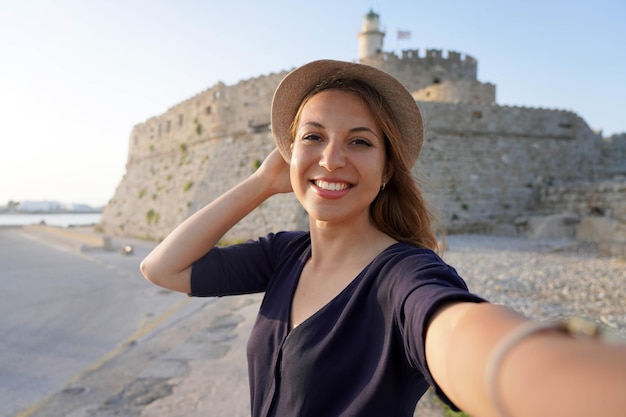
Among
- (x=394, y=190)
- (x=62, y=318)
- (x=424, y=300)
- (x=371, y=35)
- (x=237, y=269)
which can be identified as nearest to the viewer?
(x=424, y=300)

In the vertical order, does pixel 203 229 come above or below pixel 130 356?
above

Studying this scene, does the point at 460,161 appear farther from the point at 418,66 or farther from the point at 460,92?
the point at 418,66

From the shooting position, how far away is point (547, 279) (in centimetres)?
646

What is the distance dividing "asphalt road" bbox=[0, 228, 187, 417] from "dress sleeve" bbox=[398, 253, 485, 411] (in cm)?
338

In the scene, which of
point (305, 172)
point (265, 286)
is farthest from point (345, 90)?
point (265, 286)

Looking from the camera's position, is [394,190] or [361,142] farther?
[394,190]

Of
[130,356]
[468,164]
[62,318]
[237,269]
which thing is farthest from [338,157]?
[468,164]

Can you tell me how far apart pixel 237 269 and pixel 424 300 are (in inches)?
42.7

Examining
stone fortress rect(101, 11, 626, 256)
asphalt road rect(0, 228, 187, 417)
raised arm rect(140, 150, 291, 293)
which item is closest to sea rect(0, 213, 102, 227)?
stone fortress rect(101, 11, 626, 256)

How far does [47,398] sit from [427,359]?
3554 mm

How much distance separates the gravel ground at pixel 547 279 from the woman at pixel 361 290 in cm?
176

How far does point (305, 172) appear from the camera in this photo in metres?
1.50

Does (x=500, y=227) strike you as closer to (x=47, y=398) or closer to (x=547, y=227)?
(x=547, y=227)

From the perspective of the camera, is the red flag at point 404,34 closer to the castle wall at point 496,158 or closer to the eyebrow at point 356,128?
the castle wall at point 496,158
